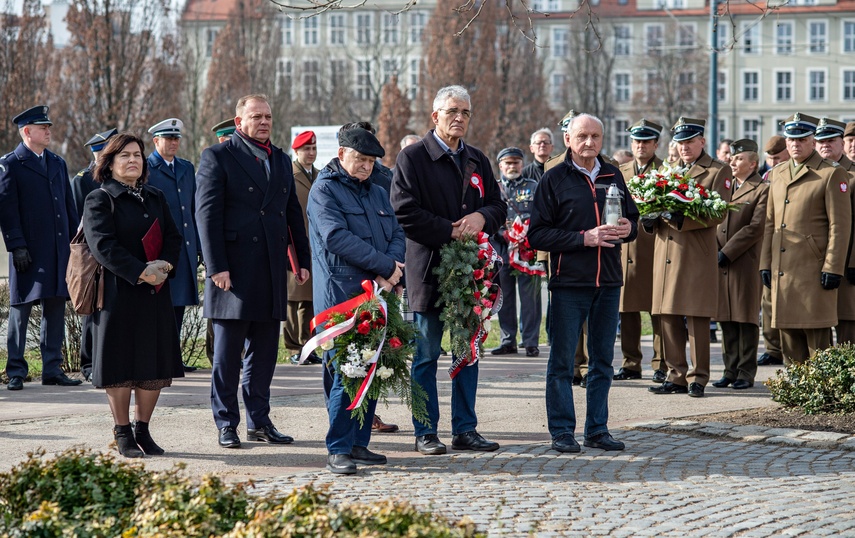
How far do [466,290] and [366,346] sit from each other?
826mm

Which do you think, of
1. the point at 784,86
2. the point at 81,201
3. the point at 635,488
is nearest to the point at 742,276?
the point at 635,488

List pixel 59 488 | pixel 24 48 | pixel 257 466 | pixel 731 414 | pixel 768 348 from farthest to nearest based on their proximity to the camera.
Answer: pixel 24 48, pixel 768 348, pixel 731 414, pixel 257 466, pixel 59 488

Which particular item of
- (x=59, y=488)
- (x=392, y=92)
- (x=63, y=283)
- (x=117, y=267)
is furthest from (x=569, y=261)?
(x=392, y=92)

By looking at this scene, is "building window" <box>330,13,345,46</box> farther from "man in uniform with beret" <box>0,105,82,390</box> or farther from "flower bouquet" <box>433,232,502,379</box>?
"flower bouquet" <box>433,232,502,379</box>

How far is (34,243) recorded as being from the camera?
10766 millimetres

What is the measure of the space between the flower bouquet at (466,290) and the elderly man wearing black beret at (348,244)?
34cm

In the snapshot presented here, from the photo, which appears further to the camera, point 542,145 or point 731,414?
point 542,145

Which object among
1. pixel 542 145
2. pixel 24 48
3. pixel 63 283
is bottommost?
pixel 63 283

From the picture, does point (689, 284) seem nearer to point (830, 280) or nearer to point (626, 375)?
point (830, 280)

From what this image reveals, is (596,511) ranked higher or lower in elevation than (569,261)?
lower

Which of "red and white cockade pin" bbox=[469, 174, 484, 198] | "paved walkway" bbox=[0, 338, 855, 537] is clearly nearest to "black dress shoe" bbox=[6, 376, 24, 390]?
"paved walkway" bbox=[0, 338, 855, 537]

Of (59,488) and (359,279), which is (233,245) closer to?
(359,279)

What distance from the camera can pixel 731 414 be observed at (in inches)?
355

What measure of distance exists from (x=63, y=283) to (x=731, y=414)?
6050 millimetres
